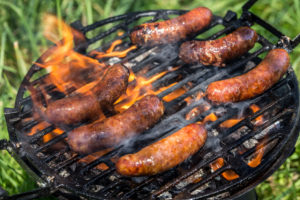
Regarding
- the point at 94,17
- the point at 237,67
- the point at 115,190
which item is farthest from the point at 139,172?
the point at 94,17

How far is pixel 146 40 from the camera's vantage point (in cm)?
318

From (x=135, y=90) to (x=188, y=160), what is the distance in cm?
81

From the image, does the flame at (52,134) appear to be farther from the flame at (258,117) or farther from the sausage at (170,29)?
the flame at (258,117)

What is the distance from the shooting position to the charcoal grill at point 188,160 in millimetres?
2195

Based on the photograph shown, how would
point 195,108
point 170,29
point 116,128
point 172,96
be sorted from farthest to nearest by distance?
point 170,29 < point 172,96 < point 195,108 < point 116,128

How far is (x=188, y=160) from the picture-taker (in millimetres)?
2469

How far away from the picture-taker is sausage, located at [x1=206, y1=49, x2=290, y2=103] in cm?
262

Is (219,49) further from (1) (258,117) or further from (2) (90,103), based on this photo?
(2) (90,103)

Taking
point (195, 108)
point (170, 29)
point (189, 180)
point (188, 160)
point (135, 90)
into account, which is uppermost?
point (170, 29)

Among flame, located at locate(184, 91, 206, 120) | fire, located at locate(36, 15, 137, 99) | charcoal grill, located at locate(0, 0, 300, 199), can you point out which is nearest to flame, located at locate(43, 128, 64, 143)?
charcoal grill, located at locate(0, 0, 300, 199)

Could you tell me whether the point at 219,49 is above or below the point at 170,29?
below

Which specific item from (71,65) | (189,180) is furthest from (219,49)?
(71,65)

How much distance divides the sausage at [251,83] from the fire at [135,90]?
538mm

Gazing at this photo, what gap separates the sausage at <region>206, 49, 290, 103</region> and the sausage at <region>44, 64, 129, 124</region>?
0.73 meters
